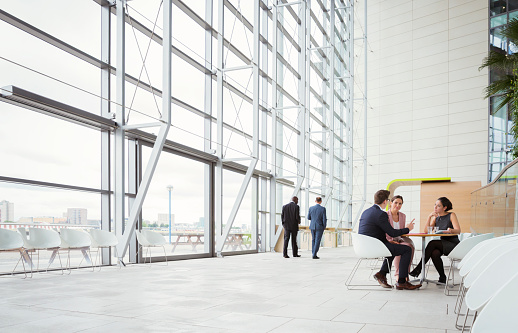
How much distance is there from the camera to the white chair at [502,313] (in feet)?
4.84

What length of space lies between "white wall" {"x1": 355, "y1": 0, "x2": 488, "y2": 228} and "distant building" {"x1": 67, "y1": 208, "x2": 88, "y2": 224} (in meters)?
18.1

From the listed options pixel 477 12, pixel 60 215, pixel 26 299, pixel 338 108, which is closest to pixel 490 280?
pixel 26 299

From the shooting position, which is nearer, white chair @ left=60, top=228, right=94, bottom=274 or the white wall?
Answer: white chair @ left=60, top=228, right=94, bottom=274

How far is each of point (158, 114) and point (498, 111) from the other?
52.5 ft

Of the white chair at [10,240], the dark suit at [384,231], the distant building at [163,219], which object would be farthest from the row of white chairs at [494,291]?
the distant building at [163,219]

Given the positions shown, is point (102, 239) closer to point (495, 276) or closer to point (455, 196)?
point (495, 276)

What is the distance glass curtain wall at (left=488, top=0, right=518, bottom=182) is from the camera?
1957 centimetres

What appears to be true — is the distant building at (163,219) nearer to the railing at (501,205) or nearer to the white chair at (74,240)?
the white chair at (74,240)

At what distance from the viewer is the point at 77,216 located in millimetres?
7664

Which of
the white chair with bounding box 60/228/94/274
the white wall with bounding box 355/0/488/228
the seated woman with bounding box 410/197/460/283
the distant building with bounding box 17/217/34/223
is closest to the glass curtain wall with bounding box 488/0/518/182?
the white wall with bounding box 355/0/488/228

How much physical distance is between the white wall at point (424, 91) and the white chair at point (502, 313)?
2125cm

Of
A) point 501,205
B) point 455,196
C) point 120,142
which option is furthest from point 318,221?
point 455,196

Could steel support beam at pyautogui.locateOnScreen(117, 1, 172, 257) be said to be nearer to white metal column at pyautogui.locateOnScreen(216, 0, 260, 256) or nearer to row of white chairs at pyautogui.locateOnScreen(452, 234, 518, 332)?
white metal column at pyautogui.locateOnScreen(216, 0, 260, 256)

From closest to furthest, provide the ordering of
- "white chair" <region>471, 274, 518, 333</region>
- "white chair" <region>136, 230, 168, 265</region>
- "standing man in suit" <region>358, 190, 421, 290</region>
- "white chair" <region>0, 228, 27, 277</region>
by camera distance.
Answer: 1. "white chair" <region>471, 274, 518, 333</region>
2. "standing man in suit" <region>358, 190, 421, 290</region>
3. "white chair" <region>0, 228, 27, 277</region>
4. "white chair" <region>136, 230, 168, 265</region>
